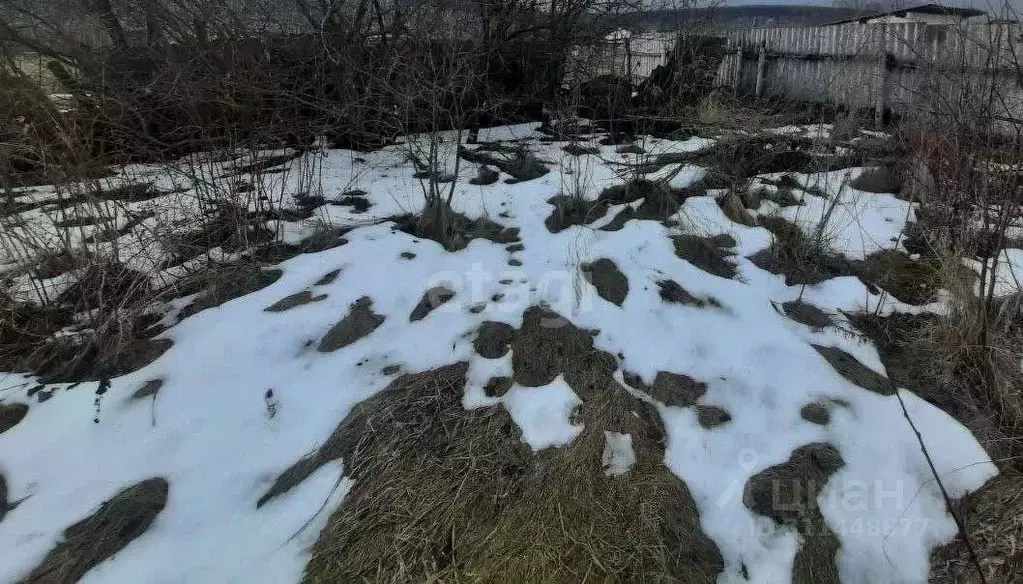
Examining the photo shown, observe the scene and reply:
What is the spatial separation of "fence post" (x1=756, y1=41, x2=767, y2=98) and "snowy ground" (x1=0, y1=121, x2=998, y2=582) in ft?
17.2

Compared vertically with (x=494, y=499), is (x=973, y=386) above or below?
above

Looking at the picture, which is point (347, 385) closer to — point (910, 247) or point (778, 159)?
point (910, 247)

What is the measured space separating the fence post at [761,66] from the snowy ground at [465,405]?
524 centimetres

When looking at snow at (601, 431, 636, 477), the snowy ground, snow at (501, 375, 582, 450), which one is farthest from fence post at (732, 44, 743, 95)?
snow at (601, 431, 636, 477)

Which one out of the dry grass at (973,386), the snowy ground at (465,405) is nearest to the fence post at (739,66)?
the snowy ground at (465,405)

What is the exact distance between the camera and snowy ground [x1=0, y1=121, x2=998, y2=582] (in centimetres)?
199

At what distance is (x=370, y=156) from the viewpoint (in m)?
5.43

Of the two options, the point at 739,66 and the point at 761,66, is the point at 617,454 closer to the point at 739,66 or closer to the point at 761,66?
the point at 761,66

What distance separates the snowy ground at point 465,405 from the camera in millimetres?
1987

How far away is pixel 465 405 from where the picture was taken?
2529 mm

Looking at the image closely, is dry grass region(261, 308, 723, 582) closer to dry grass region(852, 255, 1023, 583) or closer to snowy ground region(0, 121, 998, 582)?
snowy ground region(0, 121, 998, 582)

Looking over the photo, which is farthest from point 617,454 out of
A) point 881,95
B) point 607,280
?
point 881,95

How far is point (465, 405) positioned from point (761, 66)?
7.66 meters

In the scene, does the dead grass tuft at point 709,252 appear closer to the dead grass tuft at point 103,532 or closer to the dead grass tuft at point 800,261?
the dead grass tuft at point 800,261
